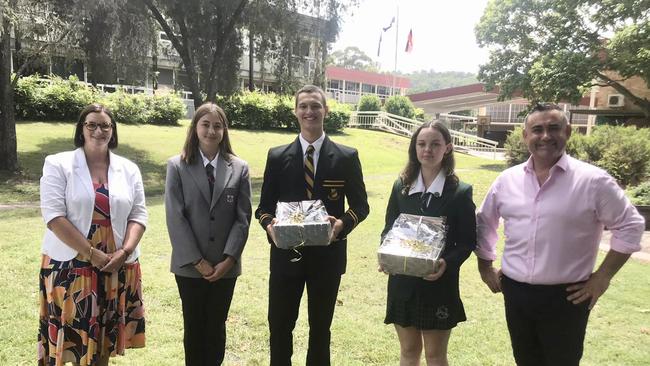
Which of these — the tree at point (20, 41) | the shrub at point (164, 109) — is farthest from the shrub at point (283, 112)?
the tree at point (20, 41)

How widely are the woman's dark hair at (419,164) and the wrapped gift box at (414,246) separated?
0.29m

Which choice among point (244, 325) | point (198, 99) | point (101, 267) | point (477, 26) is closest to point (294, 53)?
point (198, 99)

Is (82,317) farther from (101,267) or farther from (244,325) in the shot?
(244,325)

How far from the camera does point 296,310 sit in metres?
3.13

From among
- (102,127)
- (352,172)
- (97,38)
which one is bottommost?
(352,172)

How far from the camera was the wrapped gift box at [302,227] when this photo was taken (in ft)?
8.89

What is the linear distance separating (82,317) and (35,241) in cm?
521

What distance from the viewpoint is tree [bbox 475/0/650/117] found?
16781 mm

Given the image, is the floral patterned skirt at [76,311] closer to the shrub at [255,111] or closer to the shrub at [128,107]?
the shrub at [128,107]

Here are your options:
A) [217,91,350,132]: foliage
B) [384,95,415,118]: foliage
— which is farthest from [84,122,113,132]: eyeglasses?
[384,95,415,118]: foliage

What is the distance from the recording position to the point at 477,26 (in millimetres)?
22562

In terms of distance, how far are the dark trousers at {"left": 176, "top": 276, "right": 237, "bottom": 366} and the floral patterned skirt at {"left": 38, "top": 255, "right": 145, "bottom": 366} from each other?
0.42 meters

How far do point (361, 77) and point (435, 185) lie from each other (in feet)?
179

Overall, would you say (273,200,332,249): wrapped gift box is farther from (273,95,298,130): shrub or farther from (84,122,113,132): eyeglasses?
(273,95,298,130): shrub
